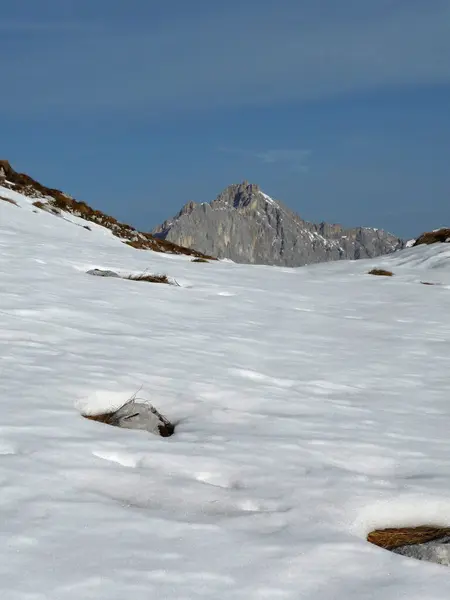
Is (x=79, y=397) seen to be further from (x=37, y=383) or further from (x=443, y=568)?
(x=443, y=568)

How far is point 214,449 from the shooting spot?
20.1 ft

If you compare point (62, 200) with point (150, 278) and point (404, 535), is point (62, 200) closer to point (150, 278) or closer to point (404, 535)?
point (150, 278)

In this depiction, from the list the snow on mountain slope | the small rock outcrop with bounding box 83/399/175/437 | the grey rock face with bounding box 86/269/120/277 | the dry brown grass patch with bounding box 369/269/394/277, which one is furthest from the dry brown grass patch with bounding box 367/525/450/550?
the dry brown grass patch with bounding box 369/269/394/277

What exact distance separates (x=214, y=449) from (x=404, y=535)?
1.96 m

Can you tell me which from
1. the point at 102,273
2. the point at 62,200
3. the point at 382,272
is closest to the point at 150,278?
the point at 102,273

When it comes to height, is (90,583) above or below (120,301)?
below

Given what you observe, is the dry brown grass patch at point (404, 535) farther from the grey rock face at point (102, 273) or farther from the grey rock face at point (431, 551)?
the grey rock face at point (102, 273)

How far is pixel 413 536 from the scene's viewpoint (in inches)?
194

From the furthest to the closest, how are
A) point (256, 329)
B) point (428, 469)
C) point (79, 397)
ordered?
point (256, 329)
point (79, 397)
point (428, 469)

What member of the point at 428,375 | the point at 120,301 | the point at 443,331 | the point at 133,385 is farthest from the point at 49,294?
the point at 443,331

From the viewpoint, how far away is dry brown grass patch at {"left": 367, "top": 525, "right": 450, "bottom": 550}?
15.7 ft

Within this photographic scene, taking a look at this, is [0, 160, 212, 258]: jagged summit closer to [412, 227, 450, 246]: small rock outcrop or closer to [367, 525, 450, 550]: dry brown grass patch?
[412, 227, 450, 246]: small rock outcrop

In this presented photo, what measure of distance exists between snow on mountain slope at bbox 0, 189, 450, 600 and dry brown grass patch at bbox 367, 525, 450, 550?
9cm

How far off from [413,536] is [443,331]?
356 inches
